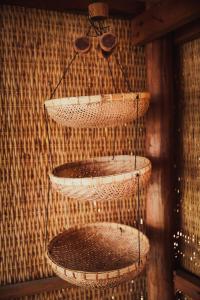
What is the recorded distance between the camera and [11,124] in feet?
6.81

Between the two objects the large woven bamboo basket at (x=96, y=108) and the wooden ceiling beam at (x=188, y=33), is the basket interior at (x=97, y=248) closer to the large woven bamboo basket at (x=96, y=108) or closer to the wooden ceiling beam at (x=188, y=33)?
the large woven bamboo basket at (x=96, y=108)

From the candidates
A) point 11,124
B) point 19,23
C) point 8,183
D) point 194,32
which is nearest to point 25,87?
point 11,124

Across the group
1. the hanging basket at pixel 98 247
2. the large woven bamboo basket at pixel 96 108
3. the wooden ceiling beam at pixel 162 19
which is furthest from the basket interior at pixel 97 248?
the wooden ceiling beam at pixel 162 19

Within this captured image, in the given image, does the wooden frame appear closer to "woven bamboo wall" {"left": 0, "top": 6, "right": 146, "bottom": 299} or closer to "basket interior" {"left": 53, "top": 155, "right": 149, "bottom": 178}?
"woven bamboo wall" {"left": 0, "top": 6, "right": 146, "bottom": 299}

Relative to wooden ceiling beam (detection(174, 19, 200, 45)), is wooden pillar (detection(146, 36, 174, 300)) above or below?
below

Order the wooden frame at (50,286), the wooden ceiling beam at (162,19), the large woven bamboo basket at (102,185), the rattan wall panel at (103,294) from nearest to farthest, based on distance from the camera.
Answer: the large woven bamboo basket at (102,185) < the wooden ceiling beam at (162,19) < the wooden frame at (50,286) < the rattan wall panel at (103,294)

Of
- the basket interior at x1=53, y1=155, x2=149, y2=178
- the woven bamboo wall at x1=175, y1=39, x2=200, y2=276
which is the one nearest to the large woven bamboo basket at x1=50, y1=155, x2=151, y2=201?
the basket interior at x1=53, y1=155, x2=149, y2=178

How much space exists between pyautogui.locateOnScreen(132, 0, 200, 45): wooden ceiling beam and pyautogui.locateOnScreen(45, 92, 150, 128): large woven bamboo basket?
483 millimetres

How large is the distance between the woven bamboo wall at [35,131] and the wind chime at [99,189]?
26cm

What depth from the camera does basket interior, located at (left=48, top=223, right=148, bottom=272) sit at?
186cm

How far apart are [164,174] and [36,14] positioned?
1365 mm

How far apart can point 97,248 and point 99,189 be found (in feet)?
2.36

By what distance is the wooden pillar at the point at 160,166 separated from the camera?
7.00 ft

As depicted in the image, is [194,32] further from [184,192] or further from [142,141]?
[184,192]
